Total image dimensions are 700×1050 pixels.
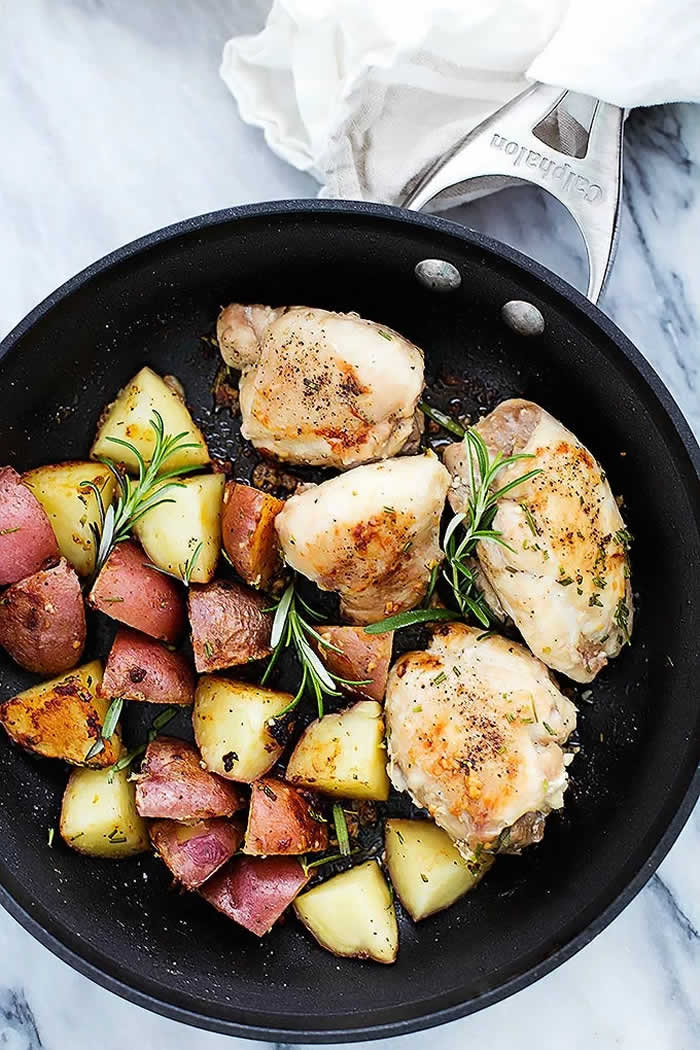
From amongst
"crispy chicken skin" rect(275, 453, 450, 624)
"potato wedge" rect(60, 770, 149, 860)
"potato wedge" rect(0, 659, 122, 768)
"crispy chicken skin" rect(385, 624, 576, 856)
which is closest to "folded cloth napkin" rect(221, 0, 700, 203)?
"crispy chicken skin" rect(275, 453, 450, 624)

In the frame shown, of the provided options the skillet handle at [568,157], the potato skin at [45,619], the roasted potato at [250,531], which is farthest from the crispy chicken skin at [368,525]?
the skillet handle at [568,157]

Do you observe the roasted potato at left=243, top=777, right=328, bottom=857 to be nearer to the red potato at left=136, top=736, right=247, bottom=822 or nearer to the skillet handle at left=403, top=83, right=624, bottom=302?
the red potato at left=136, top=736, right=247, bottom=822

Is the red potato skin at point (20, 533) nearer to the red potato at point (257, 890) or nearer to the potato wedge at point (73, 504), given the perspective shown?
the potato wedge at point (73, 504)

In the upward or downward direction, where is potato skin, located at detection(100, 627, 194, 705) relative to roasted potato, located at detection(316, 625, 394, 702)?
downward

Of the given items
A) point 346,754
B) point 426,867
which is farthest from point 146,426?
point 426,867

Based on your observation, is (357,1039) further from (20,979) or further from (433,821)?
(20,979)

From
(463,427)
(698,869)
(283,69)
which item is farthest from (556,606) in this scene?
(283,69)
